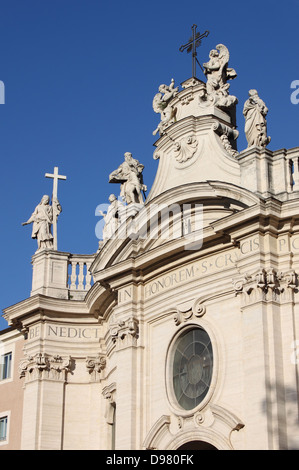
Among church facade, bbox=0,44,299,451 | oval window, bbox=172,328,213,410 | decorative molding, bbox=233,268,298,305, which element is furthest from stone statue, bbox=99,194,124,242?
decorative molding, bbox=233,268,298,305

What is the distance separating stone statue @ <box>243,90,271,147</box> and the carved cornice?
812cm

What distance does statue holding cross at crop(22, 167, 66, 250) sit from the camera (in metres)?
26.5

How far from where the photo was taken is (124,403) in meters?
22.0

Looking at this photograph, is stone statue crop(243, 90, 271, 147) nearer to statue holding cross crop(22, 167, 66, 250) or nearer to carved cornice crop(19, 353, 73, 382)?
statue holding cross crop(22, 167, 66, 250)

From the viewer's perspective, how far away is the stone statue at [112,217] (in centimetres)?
2495

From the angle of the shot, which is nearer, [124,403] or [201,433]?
[201,433]

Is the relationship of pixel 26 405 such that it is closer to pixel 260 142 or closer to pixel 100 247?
pixel 100 247

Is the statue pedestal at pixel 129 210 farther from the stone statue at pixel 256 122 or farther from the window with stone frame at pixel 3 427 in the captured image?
the window with stone frame at pixel 3 427

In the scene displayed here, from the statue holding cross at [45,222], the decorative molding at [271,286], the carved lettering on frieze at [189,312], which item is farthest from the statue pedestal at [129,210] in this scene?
the decorative molding at [271,286]
